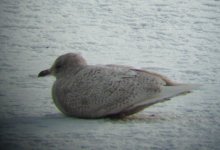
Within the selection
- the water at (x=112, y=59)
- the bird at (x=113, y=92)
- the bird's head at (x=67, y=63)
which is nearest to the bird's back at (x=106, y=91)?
the bird at (x=113, y=92)

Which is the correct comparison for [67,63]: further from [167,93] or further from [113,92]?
[167,93]

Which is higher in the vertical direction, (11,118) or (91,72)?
(91,72)

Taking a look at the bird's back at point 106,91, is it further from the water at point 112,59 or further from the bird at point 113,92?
the water at point 112,59

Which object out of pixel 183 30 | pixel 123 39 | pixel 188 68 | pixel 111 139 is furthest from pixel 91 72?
pixel 183 30

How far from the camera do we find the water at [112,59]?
5912 millimetres

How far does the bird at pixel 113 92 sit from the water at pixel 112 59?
0.11m

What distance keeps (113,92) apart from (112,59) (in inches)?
78.9

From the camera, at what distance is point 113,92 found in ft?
20.5

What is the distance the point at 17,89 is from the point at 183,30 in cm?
298

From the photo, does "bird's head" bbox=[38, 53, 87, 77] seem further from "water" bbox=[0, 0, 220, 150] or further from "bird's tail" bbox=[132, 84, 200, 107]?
"bird's tail" bbox=[132, 84, 200, 107]

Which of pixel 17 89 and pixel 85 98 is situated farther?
pixel 17 89

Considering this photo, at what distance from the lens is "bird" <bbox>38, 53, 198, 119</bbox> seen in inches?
246

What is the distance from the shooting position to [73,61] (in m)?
6.64

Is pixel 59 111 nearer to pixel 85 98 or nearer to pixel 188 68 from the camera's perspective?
pixel 85 98
